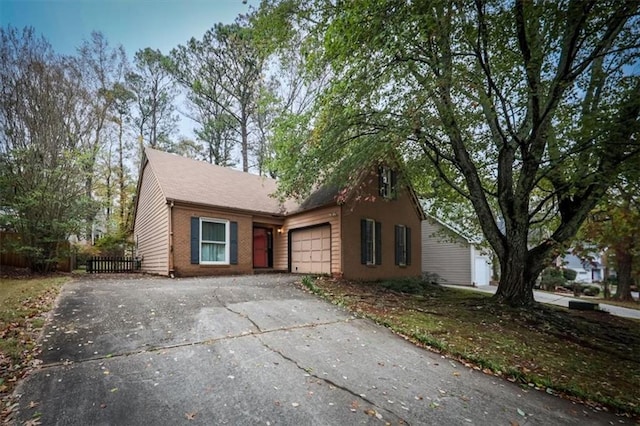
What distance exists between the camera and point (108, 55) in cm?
1894

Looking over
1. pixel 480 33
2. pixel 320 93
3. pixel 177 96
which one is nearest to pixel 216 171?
pixel 320 93

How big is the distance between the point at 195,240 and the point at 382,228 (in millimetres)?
7558

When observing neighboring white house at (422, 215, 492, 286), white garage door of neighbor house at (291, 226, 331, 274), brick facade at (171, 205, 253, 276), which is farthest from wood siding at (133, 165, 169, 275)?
neighboring white house at (422, 215, 492, 286)

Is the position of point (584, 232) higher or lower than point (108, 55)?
lower

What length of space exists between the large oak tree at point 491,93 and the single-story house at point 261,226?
3427 millimetres

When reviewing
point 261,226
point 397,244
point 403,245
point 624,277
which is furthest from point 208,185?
point 624,277

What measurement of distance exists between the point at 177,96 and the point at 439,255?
20948 millimetres

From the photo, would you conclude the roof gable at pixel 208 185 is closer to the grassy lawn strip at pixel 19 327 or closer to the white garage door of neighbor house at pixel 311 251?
the white garage door of neighbor house at pixel 311 251

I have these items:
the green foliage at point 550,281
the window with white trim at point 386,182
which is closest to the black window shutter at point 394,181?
the window with white trim at point 386,182

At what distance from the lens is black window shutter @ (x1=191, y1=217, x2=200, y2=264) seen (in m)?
11.4

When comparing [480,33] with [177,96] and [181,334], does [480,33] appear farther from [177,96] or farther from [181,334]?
[177,96]

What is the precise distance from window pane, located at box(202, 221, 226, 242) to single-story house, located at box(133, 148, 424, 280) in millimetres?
39

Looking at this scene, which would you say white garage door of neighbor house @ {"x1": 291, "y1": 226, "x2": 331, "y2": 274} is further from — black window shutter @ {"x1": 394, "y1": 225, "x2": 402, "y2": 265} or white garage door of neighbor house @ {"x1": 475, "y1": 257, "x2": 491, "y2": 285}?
white garage door of neighbor house @ {"x1": 475, "y1": 257, "x2": 491, "y2": 285}

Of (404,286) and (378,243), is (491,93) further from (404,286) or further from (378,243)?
(378,243)
